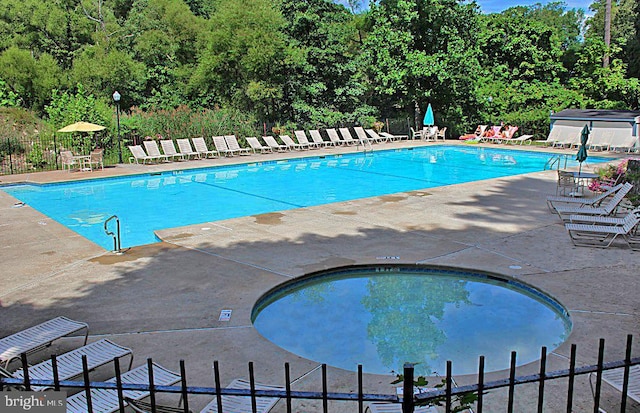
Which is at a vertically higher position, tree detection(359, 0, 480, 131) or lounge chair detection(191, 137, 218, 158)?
tree detection(359, 0, 480, 131)

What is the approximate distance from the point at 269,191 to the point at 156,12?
73.4 feet

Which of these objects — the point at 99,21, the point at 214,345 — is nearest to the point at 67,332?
the point at 214,345

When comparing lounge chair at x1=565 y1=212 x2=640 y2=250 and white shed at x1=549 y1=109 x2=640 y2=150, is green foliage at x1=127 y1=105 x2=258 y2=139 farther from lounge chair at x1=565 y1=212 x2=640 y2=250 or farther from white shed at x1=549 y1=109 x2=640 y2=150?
lounge chair at x1=565 y1=212 x2=640 y2=250

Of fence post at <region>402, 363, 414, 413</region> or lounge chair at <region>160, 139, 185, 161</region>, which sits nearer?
fence post at <region>402, 363, 414, 413</region>

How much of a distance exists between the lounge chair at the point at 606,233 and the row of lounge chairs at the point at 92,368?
239 inches

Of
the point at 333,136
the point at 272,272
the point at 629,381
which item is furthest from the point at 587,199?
the point at 333,136

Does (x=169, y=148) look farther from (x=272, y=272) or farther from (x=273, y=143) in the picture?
(x=272, y=272)

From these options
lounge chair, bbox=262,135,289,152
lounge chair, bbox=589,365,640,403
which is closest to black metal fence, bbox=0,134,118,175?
lounge chair, bbox=262,135,289,152

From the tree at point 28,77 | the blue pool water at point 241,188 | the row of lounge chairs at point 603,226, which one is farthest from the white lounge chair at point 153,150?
the row of lounge chairs at point 603,226

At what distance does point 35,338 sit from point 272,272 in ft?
10.4

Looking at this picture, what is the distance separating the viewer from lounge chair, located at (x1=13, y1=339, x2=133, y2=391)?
4.31 meters

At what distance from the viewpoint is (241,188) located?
16156 mm

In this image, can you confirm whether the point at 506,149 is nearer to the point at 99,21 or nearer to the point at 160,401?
the point at 160,401

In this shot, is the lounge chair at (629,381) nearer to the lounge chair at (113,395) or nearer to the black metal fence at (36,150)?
the lounge chair at (113,395)
